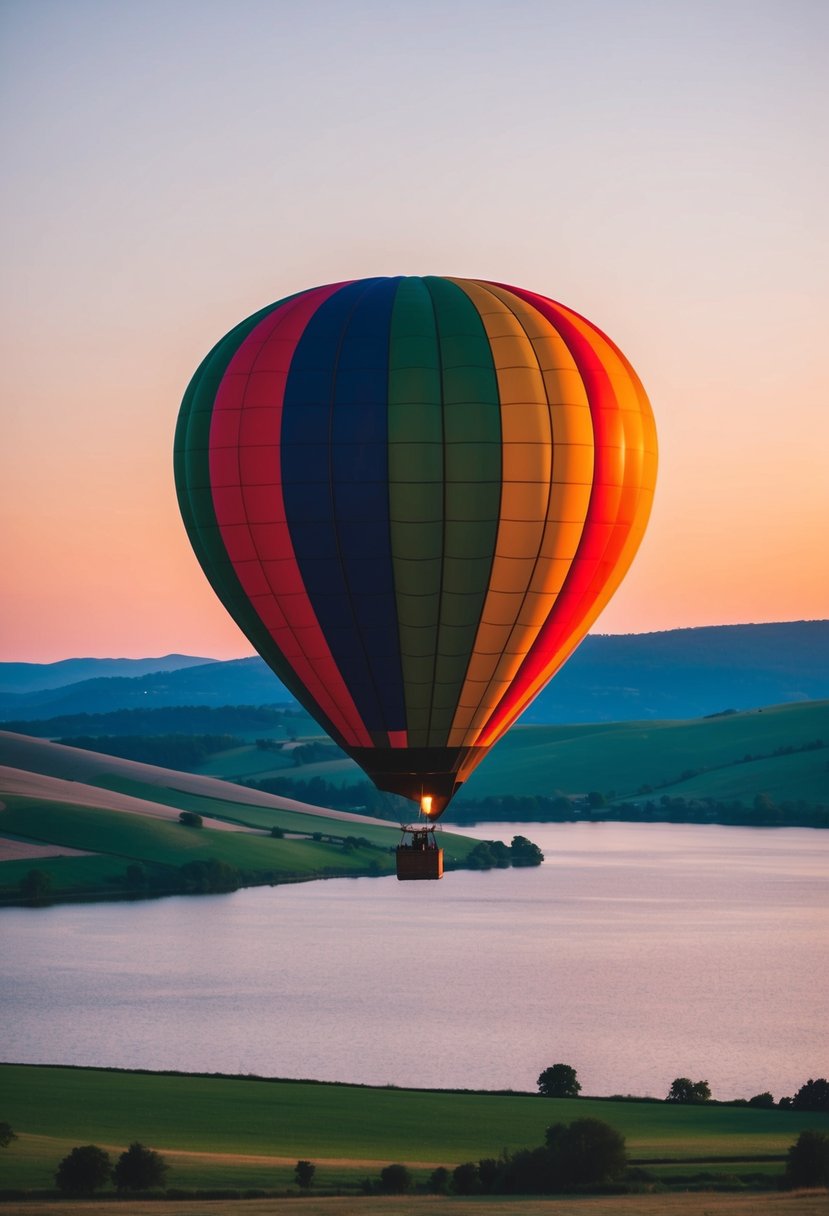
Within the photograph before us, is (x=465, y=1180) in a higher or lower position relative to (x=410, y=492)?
lower

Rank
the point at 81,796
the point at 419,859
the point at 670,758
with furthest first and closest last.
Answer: the point at 670,758 → the point at 81,796 → the point at 419,859

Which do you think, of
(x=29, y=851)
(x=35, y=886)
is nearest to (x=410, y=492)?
(x=35, y=886)

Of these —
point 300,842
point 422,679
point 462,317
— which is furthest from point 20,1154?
point 300,842

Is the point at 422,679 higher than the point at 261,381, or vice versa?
the point at 261,381

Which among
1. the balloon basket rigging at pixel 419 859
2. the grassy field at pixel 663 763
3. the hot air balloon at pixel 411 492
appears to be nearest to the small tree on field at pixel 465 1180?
the hot air balloon at pixel 411 492

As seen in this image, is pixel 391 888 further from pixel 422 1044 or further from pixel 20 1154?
pixel 20 1154

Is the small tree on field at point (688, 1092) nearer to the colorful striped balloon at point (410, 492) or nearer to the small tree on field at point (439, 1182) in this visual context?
the small tree on field at point (439, 1182)

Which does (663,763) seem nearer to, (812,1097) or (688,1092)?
(688,1092)
